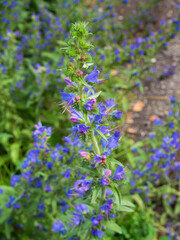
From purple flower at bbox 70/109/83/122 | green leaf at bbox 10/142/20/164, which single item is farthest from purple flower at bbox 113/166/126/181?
green leaf at bbox 10/142/20/164

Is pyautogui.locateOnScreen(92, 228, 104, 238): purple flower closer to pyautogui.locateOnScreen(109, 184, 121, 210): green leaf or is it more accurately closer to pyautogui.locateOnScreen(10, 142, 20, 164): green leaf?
pyautogui.locateOnScreen(109, 184, 121, 210): green leaf

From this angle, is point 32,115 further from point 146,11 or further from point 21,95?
point 146,11

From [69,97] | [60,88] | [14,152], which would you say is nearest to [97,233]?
[69,97]

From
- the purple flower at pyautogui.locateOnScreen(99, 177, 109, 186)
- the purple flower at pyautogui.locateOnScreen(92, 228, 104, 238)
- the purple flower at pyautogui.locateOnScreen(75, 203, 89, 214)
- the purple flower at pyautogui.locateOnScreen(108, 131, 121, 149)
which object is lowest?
the purple flower at pyautogui.locateOnScreen(92, 228, 104, 238)

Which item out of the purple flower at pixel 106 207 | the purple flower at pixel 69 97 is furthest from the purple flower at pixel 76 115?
the purple flower at pixel 106 207

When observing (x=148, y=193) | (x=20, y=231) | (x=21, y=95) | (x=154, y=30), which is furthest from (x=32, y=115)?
(x=154, y=30)

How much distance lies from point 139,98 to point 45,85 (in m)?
1.90

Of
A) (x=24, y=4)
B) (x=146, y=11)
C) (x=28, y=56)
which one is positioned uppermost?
(x=146, y=11)

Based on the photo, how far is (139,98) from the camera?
5.15m

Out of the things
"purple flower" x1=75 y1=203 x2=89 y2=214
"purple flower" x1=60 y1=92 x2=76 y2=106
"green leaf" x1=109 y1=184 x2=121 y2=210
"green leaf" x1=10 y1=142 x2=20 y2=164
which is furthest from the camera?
"green leaf" x1=10 y1=142 x2=20 y2=164

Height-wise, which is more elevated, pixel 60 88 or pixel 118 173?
pixel 60 88

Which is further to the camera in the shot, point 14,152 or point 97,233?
point 14,152

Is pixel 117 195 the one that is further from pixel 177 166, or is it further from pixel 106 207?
pixel 177 166

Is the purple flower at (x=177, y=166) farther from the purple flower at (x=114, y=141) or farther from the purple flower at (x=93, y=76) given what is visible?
the purple flower at (x=93, y=76)
